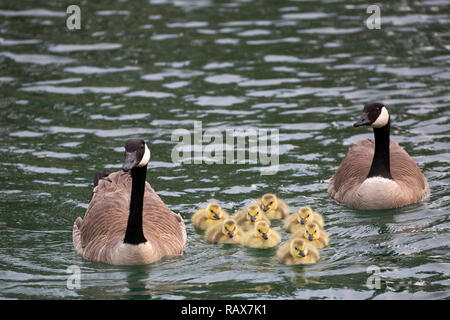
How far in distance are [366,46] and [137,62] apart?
4.61 m

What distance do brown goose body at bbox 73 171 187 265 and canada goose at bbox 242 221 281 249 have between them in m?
0.83

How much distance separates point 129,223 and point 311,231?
2.09m

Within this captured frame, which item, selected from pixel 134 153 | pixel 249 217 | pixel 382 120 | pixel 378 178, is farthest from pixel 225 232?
pixel 382 120

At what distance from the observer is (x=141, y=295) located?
973 centimetres

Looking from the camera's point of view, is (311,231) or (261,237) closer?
(311,231)

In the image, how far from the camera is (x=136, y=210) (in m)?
10.4

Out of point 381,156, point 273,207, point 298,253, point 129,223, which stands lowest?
point 298,253

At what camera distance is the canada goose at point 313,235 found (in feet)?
34.6

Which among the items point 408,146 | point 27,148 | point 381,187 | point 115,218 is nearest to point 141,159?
point 115,218

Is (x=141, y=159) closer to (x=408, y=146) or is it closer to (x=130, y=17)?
(x=408, y=146)

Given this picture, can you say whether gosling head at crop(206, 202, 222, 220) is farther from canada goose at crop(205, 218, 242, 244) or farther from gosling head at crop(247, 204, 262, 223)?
gosling head at crop(247, 204, 262, 223)

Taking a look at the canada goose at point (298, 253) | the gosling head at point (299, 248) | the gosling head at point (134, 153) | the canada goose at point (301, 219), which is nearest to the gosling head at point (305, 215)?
the canada goose at point (301, 219)

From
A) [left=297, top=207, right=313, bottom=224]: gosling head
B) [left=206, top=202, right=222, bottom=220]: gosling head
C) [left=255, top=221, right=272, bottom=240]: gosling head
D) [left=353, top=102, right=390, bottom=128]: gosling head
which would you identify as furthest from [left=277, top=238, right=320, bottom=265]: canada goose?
[left=353, top=102, right=390, bottom=128]: gosling head

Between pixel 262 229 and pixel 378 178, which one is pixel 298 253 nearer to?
pixel 262 229
